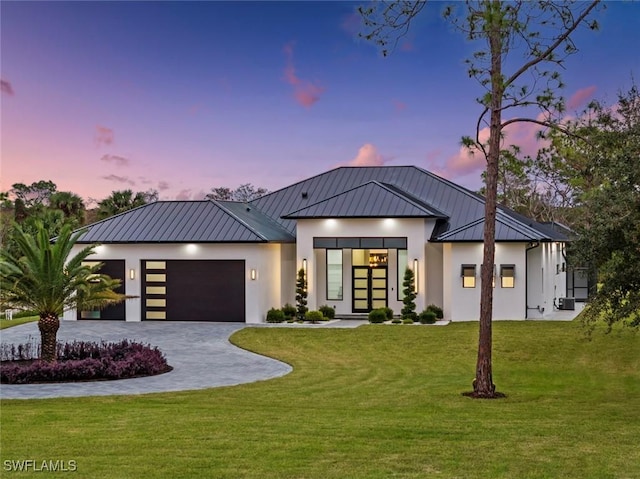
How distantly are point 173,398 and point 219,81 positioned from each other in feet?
51.8

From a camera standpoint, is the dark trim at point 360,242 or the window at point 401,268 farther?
the window at point 401,268

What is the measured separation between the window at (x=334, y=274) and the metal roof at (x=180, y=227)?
6.52ft

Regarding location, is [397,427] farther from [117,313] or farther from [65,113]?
[117,313]

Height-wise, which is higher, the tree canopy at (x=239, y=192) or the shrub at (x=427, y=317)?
the tree canopy at (x=239, y=192)

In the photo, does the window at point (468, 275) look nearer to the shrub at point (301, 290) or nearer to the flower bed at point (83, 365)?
the shrub at point (301, 290)

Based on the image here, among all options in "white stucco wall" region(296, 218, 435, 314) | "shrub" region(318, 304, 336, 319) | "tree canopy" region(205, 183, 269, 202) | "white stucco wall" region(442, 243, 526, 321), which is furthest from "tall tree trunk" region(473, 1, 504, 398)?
"tree canopy" region(205, 183, 269, 202)

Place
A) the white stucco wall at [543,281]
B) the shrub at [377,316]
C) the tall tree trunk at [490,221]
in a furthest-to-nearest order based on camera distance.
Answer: the white stucco wall at [543,281]
the shrub at [377,316]
the tall tree trunk at [490,221]

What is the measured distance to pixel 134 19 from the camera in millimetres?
20984

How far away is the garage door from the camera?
1140 inches

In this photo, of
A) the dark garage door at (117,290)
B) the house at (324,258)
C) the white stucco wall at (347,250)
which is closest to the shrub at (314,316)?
the white stucco wall at (347,250)

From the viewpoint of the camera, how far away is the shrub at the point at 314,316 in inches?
1118

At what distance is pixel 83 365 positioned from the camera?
52.4 feet

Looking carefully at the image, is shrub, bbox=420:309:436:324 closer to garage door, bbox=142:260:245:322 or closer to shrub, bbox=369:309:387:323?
shrub, bbox=369:309:387:323

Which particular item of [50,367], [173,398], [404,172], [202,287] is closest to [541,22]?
[173,398]
